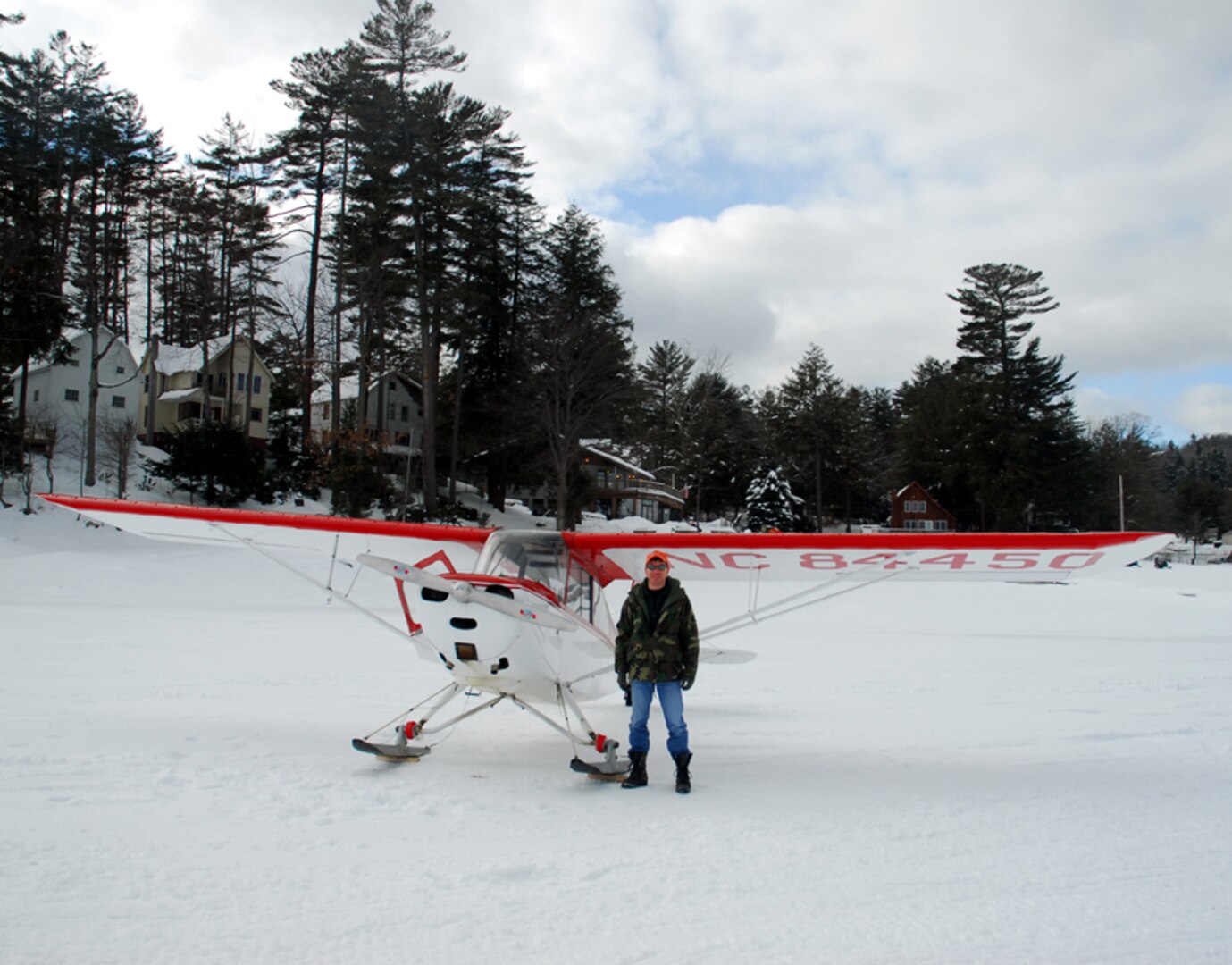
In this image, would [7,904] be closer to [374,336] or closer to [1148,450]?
[374,336]

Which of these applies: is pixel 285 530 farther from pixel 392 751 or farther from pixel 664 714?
Result: pixel 664 714

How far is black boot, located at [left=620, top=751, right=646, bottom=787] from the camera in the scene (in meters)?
5.63

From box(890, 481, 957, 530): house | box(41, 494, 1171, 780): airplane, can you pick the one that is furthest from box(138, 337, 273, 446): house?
box(890, 481, 957, 530): house

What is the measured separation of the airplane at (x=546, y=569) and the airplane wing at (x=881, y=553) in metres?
0.01

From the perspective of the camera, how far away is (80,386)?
36031 millimetres

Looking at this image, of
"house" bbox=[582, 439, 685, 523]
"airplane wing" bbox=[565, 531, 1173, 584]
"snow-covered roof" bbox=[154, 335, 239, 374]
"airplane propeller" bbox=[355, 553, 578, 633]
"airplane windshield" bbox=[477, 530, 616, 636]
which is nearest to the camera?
"airplane propeller" bbox=[355, 553, 578, 633]

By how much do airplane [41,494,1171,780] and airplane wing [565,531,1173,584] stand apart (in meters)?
0.01

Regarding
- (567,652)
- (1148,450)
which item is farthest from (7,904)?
(1148,450)

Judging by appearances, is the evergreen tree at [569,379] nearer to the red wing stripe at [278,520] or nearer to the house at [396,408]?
the house at [396,408]

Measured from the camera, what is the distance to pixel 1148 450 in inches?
2643

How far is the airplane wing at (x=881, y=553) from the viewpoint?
659 centimetres

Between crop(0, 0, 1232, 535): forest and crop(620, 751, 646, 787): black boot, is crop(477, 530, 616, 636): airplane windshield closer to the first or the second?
crop(620, 751, 646, 787): black boot

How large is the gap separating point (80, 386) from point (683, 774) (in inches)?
1549

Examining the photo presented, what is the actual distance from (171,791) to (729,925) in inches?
141
